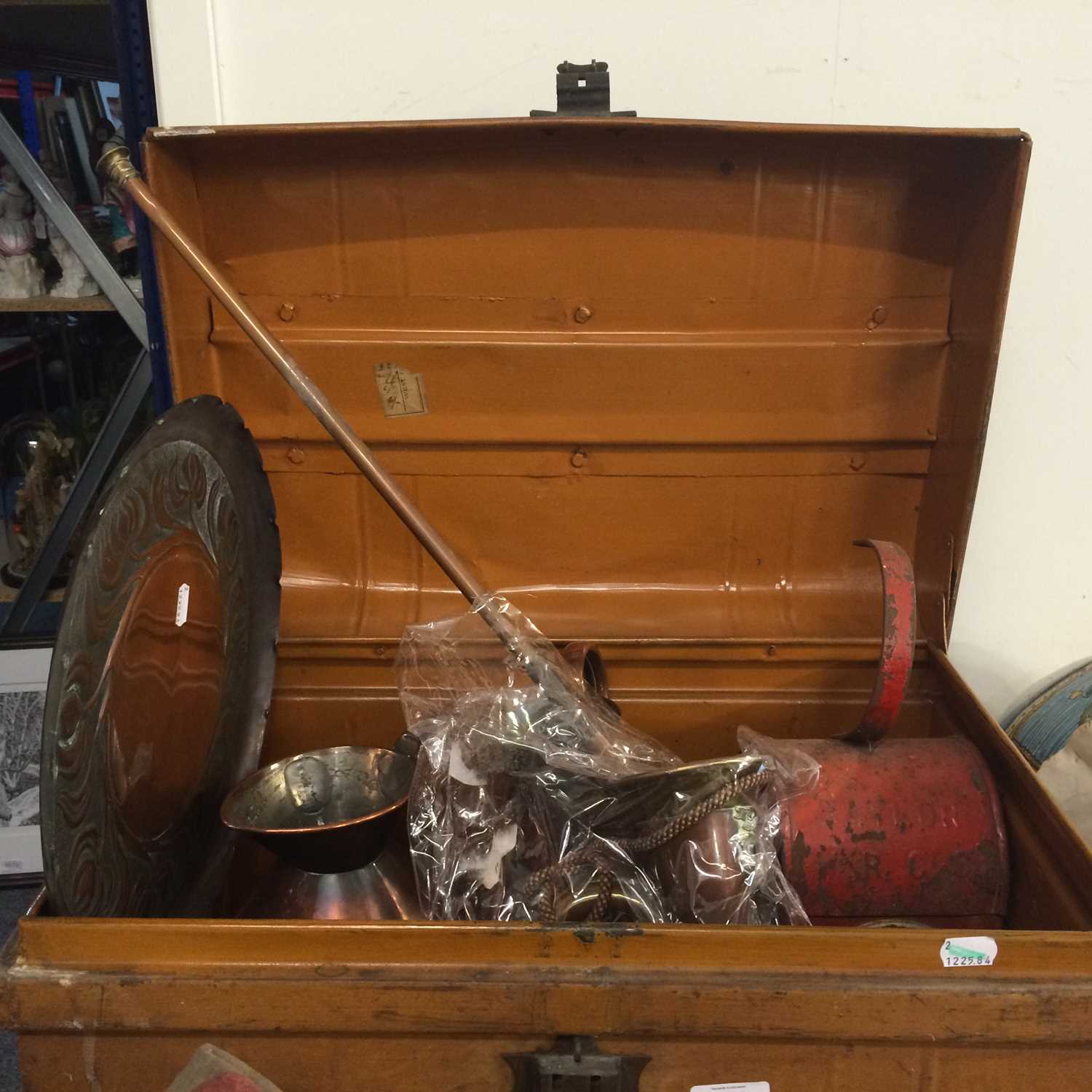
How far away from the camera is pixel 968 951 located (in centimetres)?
76

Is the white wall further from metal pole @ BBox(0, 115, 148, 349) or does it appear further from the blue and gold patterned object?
the blue and gold patterned object

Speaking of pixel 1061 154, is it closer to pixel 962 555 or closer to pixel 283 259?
pixel 962 555

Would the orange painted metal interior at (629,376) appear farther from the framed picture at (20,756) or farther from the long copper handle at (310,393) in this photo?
the framed picture at (20,756)

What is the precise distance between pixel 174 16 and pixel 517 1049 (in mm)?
1346

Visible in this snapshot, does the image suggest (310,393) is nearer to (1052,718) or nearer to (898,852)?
Answer: (898,852)

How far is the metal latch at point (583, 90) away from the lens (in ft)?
3.58

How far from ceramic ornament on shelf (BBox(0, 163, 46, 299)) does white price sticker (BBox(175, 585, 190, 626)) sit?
0.91 meters

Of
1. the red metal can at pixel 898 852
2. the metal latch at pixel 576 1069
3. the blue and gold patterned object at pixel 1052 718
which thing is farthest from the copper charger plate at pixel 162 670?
the blue and gold patterned object at pixel 1052 718

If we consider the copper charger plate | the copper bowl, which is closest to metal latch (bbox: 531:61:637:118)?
the copper charger plate

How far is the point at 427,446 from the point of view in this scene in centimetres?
133

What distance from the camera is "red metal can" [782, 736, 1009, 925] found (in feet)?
3.35

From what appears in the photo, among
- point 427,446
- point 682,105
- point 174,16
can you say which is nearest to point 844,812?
point 427,446

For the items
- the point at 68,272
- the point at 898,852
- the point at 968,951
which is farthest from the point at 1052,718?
the point at 68,272

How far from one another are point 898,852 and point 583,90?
0.96 meters
